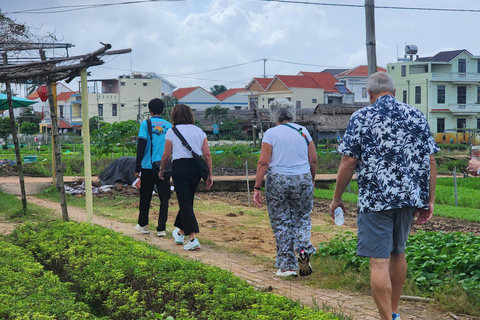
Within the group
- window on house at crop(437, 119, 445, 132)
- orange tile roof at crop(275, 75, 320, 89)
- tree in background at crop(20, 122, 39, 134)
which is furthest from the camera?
orange tile roof at crop(275, 75, 320, 89)

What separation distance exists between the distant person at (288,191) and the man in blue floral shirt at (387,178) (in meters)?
1.79

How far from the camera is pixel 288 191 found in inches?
235

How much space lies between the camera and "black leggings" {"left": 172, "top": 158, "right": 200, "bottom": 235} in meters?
7.28

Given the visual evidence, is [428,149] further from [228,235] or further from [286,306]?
[228,235]

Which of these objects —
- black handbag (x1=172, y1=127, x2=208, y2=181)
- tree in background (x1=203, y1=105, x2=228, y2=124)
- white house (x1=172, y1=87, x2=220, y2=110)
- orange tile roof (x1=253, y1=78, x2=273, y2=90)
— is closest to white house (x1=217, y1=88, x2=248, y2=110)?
white house (x1=172, y1=87, x2=220, y2=110)

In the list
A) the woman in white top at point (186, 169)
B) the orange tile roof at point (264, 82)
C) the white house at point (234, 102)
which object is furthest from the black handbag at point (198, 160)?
the white house at point (234, 102)

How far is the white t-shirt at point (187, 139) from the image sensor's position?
7.27 meters

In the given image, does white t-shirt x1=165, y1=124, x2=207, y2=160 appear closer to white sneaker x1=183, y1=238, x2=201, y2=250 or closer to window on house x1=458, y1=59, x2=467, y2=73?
white sneaker x1=183, y1=238, x2=201, y2=250

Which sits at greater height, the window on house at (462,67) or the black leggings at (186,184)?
the window on house at (462,67)

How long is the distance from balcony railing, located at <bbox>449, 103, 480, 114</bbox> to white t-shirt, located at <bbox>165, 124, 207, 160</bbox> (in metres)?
59.7

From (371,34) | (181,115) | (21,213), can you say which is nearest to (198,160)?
(181,115)

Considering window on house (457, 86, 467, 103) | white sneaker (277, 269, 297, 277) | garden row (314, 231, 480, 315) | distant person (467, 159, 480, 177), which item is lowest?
white sneaker (277, 269, 297, 277)

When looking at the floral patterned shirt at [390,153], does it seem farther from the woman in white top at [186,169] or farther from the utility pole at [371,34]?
the utility pole at [371,34]

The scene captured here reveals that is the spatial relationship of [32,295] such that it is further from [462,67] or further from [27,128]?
[27,128]
